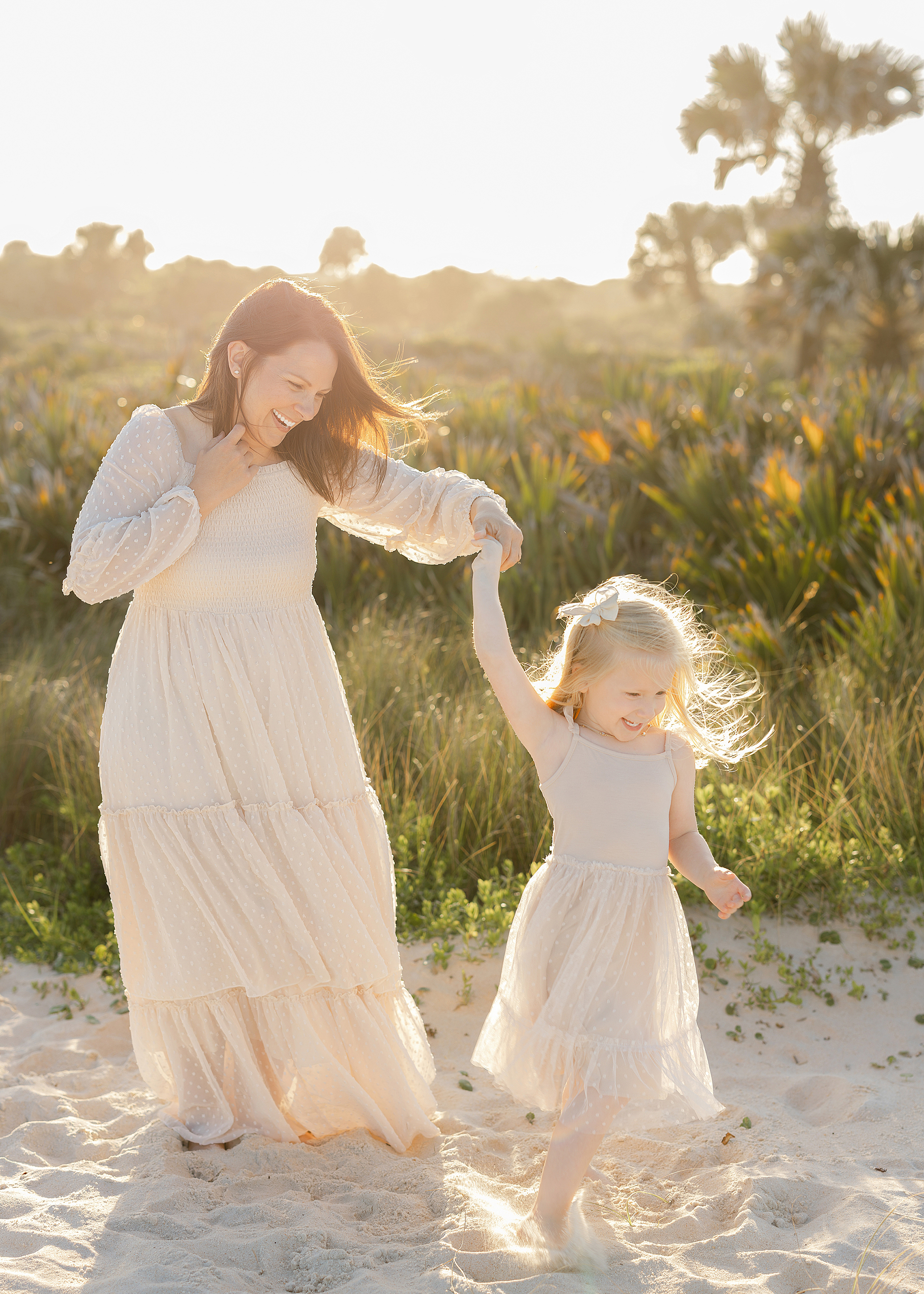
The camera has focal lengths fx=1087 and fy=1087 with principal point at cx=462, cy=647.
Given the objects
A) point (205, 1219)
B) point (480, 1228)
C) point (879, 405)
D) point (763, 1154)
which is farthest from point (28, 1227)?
point (879, 405)

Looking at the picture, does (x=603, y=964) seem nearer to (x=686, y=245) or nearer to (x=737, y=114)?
(x=737, y=114)

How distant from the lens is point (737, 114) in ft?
83.9

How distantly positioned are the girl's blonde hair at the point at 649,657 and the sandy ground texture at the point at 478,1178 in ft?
3.69

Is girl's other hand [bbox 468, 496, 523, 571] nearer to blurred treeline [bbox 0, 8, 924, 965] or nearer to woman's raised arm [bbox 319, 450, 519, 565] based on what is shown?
woman's raised arm [bbox 319, 450, 519, 565]

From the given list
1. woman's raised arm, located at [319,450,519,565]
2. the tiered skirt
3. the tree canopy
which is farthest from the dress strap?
the tree canopy

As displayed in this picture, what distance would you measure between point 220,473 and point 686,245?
140 ft

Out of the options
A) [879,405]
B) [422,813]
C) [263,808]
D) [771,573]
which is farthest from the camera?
[879,405]

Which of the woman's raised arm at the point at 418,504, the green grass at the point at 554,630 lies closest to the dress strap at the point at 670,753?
the woman's raised arm at the point at 418,504

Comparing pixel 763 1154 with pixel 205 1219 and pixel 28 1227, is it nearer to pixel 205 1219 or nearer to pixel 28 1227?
pixel 205 1219

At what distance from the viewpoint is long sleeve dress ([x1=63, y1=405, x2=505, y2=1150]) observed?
272cm

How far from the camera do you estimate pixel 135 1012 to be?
9.33 feet

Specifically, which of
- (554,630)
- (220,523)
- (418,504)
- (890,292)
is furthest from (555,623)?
(890,292)

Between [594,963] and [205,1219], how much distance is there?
1121mm

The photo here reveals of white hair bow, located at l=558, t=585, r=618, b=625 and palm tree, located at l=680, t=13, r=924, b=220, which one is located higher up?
palm tree, located at l=680, t=13, r=924, b=220
